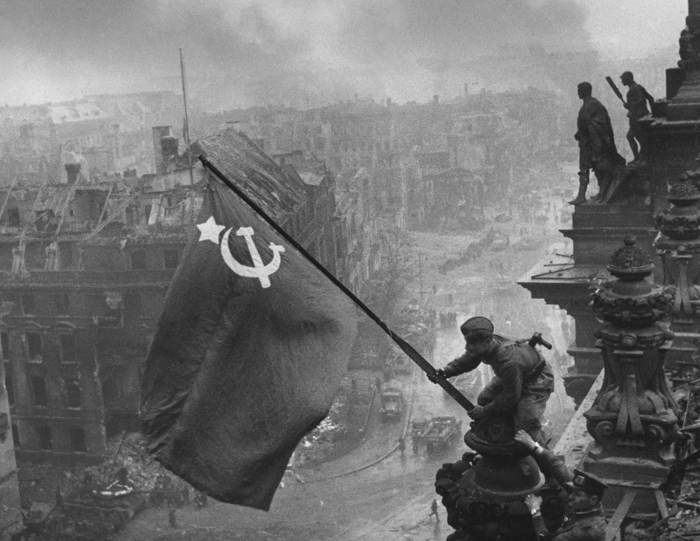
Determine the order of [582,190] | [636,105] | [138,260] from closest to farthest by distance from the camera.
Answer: [636,105]
[582,190]
[138,260]

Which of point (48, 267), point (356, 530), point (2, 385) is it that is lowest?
point (356, 530)

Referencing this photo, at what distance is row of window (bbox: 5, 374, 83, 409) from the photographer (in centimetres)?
4469

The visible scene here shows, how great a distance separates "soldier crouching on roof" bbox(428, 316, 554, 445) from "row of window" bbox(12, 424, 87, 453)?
128 feet

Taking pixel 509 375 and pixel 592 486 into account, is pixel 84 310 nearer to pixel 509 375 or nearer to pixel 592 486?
pixel 592 486

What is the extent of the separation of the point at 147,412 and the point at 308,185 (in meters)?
44.2

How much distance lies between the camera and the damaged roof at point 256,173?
45812 mm

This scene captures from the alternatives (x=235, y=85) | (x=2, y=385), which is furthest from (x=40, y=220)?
(x=235, y=85)

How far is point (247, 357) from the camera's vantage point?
320 inches

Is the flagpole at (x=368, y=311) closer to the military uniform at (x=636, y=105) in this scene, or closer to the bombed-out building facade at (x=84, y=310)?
the military uniform at (x=636, y=105)

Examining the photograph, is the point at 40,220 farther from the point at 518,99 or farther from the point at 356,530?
the point at 518,99

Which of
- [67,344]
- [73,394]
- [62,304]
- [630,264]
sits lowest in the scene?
[73,394]

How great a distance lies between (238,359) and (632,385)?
3030 millimetres

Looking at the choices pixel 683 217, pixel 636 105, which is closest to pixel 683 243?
pixel 683 217

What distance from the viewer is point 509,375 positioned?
710 centimetres
